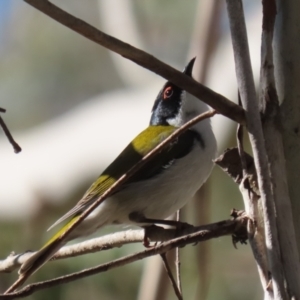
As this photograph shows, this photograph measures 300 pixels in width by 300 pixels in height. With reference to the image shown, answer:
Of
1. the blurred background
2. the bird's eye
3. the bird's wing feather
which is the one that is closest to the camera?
the bird's wing feather

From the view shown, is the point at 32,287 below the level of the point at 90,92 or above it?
below

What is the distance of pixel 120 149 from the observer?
436cm

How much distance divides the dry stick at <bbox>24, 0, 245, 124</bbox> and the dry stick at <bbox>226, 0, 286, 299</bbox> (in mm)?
28

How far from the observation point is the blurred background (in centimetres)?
375

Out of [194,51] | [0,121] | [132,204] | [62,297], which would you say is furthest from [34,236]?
[0,121]

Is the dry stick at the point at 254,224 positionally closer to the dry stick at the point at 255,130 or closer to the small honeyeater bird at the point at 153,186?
the dry stick at the point at 255,130

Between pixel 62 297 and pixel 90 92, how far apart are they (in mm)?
3176

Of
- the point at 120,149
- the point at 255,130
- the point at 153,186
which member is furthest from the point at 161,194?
the point at 120,149

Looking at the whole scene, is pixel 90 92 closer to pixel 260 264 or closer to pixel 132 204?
pixel 132 204

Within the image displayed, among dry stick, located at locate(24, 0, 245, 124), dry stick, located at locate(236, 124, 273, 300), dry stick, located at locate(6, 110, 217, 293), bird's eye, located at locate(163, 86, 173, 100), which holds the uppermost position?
bird's eye, located at locate(163, 86, 173, 100)

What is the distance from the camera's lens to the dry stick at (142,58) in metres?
0.98

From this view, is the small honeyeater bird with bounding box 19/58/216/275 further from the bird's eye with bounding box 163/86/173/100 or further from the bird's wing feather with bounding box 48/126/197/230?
the bird's eye with bounding box 163/86/173/100

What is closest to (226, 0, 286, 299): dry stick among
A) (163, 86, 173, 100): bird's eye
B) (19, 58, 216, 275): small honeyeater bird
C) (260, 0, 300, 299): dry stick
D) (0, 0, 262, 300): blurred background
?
(260, 0, 300, 299): dry stick

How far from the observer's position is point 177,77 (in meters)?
1.06
